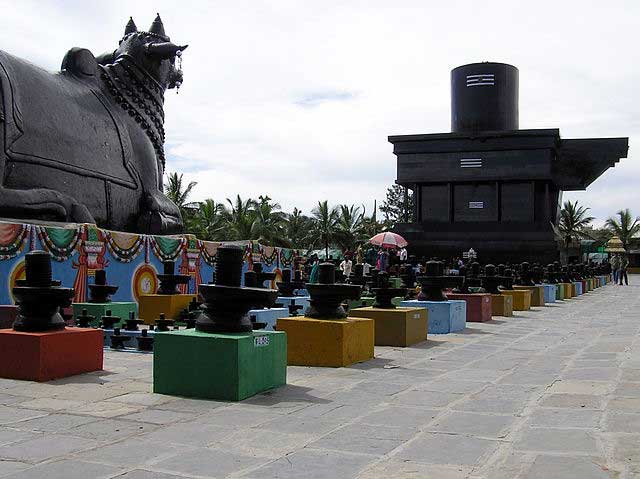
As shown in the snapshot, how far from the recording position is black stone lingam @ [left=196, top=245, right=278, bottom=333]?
5.64 metres

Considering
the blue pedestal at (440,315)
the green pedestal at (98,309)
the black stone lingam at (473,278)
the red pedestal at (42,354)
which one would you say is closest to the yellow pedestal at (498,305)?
the black stone lingam at (473,278)

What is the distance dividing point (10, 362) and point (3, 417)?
1.53 m

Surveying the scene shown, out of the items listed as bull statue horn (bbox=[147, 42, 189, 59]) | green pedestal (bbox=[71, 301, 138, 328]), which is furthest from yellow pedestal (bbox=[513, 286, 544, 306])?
green pedestal (bbox=[71, 301, 138, 328])

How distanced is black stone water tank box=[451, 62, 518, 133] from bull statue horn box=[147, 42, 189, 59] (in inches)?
1136

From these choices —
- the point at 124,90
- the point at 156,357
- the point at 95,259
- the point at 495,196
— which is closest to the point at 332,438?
the point at 156,357

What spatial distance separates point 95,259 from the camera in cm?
1192

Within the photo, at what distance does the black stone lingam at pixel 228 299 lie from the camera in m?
5.64

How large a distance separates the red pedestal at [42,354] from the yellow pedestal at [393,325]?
3.76 m

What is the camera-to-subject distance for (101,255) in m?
12.0

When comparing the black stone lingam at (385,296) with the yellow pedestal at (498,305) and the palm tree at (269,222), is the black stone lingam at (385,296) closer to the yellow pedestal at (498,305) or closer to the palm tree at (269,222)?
the yellow pedestal at (498,305)

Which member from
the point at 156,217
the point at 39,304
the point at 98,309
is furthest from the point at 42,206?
the point at 39,304

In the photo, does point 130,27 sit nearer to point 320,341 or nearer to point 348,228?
point 320,341

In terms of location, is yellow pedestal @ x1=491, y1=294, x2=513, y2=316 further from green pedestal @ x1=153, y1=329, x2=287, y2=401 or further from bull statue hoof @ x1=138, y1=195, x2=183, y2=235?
green pedestal @ x1=153, y1=329, x2=287, y2=401

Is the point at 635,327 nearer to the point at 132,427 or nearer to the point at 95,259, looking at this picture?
the point at 95,259
